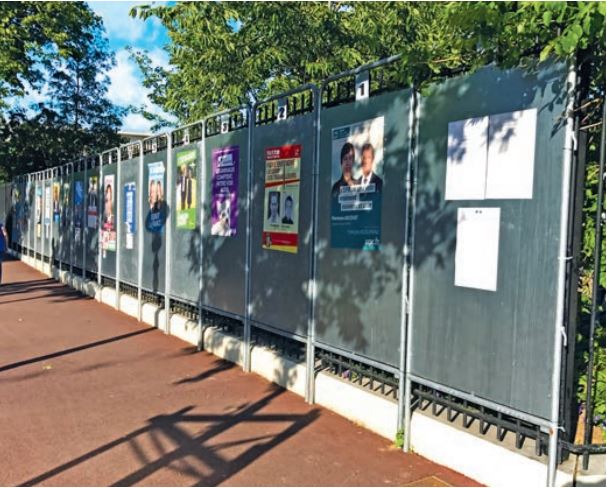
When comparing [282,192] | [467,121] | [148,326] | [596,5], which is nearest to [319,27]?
[282,192]

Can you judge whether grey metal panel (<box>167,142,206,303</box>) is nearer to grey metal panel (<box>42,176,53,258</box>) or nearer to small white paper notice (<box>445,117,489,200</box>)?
small white paper notice (<box>445,117,489,200</box>)

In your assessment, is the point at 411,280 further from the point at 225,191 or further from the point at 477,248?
the point at 225,191

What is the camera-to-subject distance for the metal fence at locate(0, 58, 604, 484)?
358cm

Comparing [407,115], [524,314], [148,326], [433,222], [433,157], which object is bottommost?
[148,326]

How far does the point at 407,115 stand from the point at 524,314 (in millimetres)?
1781

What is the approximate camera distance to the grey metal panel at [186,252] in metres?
8.18

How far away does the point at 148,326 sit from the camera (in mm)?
9672

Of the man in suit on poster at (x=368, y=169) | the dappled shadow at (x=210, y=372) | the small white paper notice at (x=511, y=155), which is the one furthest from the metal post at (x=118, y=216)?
the small white paper notice at (x=511, y=155)

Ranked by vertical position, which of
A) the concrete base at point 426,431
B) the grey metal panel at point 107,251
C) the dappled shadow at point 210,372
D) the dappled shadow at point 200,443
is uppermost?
the grey metal panel at point 107,251

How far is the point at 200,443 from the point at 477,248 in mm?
2557

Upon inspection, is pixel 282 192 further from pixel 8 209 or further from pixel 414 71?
pixel 8 209

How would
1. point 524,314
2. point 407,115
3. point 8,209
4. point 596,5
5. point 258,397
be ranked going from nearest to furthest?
point 596,5
point 524,314
point 407,115
point 258,397
point 8,209

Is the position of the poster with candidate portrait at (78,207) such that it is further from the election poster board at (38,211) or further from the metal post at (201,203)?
the metal post at (201,203)

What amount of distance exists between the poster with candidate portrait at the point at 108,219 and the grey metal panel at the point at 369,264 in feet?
23.6
